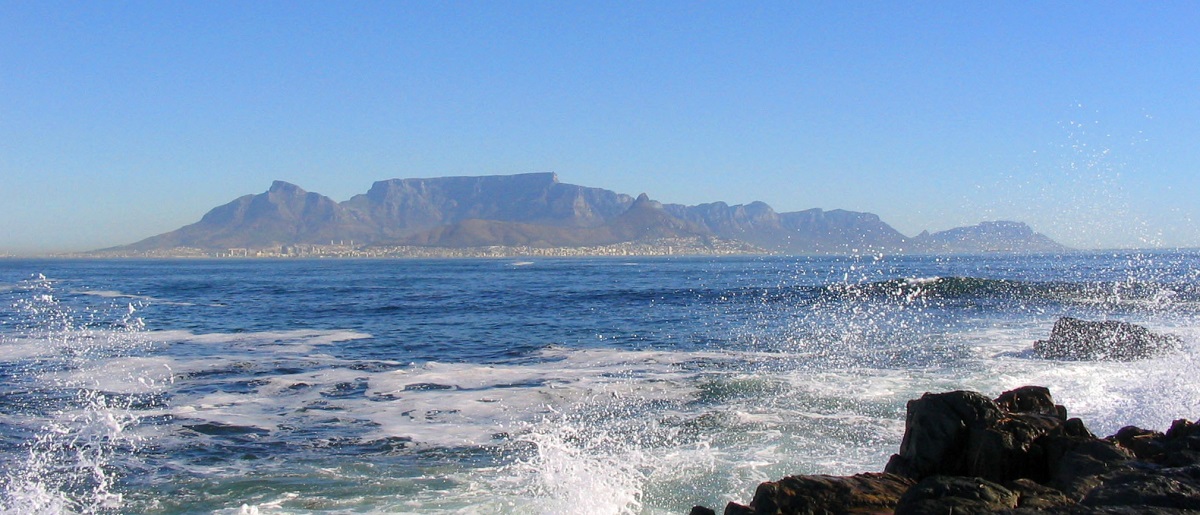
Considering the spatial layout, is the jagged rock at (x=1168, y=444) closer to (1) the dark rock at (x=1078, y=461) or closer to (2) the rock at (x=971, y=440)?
(1) the dark rock at (x=1078, y=461)

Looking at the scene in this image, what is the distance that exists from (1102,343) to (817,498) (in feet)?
68.2

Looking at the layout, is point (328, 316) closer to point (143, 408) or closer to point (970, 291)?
point (143, 408)

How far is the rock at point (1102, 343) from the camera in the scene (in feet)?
75.2

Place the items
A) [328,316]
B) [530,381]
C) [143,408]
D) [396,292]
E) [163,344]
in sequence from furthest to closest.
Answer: [396,292] → [328,316] → [163,344] → [530,381] → [143,408]

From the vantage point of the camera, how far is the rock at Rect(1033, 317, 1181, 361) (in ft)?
75.2

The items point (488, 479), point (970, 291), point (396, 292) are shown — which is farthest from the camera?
point (396, 292)

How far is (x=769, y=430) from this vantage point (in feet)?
48.2

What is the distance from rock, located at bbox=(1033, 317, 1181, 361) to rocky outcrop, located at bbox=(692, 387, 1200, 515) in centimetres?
1529

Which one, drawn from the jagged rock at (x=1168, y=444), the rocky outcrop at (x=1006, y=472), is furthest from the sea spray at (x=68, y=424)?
the jagged rock at (x=1168, y=444)

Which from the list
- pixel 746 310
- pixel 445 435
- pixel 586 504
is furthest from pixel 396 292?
pixel 586 504

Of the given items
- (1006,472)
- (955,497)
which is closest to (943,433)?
(1006,472)

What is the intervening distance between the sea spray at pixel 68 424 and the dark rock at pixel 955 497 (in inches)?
398

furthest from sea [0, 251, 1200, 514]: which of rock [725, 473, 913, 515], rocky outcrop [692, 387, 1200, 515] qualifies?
rock [725, 473, 913, 515]

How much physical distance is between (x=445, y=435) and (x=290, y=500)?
4151 mm
